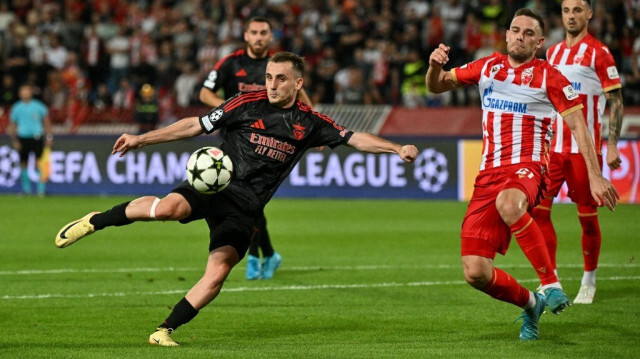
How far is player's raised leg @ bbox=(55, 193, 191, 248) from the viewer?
267 inches

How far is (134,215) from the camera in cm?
684

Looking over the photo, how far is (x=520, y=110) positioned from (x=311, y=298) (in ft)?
9.44

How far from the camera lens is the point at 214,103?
10.7 m

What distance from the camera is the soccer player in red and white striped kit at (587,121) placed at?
888 centimetres

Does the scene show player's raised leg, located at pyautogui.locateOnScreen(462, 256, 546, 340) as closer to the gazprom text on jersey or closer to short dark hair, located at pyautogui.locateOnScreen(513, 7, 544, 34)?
the gazprom text on jersey

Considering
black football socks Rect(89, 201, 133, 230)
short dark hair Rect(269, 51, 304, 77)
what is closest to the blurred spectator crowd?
short dark hair Rect(269, 51, 304, 77)

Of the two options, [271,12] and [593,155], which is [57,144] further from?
[593,155]

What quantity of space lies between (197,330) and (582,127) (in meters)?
3.10

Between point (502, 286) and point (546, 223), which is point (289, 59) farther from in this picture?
point (546, 223)

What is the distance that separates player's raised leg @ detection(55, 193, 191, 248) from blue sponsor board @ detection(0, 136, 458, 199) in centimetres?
1345

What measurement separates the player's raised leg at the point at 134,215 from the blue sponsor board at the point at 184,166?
1345 cm

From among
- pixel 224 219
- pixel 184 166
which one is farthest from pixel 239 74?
pixel 184 166

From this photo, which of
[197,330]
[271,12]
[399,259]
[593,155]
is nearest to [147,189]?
[271,12]

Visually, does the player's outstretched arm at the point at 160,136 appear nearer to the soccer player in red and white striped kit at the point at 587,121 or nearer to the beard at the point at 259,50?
the soccer player in red and white striped kit at the point at 587,121
